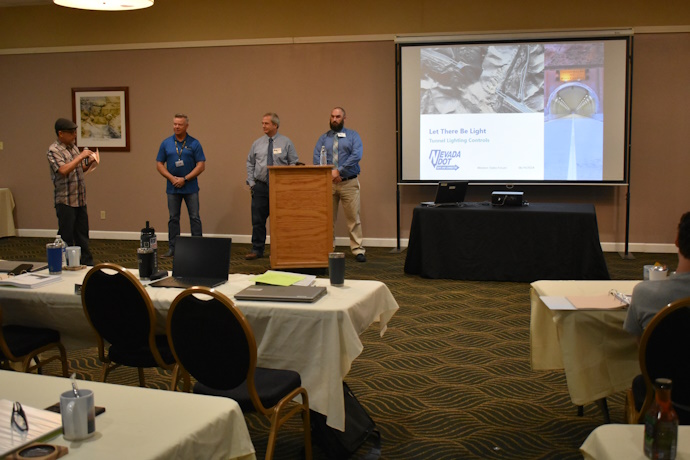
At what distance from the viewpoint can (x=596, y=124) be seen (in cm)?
812

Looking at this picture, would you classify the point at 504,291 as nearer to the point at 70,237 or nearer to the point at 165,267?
the point at 165,267

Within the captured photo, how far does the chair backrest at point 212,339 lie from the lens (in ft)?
8.45

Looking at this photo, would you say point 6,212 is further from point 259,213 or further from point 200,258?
point 200,258

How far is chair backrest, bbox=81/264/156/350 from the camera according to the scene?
123 inches

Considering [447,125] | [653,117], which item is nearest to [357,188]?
[447,125]

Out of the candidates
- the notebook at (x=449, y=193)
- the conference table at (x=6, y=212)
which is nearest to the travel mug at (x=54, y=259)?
the notebook at (x=449, y=193)

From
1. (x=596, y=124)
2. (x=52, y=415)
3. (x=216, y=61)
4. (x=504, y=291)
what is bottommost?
(x=504, y=291)

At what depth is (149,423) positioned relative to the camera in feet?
6.22

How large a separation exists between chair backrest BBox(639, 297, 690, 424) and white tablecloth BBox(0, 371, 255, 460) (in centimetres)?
144

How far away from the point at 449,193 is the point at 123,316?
435 cm

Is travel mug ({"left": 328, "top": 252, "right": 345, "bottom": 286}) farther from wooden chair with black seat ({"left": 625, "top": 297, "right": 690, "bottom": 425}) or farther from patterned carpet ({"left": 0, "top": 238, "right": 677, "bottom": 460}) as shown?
wooden chair with black seat ({"left": 625, "top": 297, "right": 690, "bottom": 425})

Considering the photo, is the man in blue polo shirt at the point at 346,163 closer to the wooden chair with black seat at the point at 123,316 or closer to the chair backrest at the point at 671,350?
the wooden chair with black seat at the point at 123,316

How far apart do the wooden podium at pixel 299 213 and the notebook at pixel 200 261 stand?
3071 millimetres

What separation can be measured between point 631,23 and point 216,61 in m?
5.11
